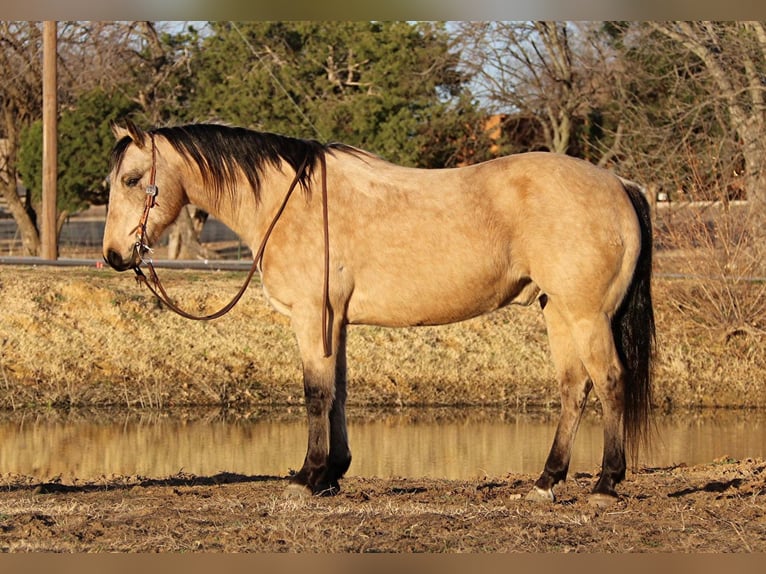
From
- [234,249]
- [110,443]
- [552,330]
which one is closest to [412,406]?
[110,443]

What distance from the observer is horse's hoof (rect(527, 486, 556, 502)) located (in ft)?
23.6

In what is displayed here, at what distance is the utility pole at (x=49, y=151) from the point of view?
2145 centimetres

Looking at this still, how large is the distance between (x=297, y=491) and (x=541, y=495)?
5.17 feet

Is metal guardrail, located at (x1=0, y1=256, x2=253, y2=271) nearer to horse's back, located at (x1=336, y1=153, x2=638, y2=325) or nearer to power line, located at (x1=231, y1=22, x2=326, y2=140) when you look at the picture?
power line, located at (x1=231, y1=22, x2=326, y2=140)

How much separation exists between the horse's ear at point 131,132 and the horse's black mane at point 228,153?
0.13m

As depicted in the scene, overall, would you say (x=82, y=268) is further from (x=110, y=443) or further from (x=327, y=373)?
(x=327, y=373)

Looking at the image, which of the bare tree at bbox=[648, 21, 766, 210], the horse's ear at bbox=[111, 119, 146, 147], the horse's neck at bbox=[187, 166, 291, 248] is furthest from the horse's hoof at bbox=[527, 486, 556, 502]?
the bare tree at bbox=[648, 21, 766, 210]

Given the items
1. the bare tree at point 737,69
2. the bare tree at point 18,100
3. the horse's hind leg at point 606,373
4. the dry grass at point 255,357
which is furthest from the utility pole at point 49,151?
the horse's hind leg at point 606,373

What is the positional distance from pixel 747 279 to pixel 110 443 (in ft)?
30.2

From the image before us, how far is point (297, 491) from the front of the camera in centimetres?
721

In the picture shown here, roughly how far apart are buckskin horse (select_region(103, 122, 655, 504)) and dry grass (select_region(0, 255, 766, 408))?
6909mm

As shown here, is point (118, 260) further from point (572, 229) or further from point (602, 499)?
point (602, 499)

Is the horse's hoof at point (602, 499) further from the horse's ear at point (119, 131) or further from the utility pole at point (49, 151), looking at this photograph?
the utility pole at point (49, 151)

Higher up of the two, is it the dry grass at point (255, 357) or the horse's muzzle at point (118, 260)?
the horse's muzzle at point (118, 260)
